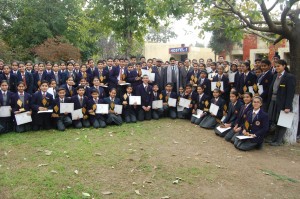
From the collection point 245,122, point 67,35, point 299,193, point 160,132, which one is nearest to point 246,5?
point 245,122

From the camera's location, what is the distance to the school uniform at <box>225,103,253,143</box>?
6828 millimetres

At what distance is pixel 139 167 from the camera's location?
5.27m

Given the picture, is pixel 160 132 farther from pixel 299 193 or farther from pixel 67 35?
pixel 67 35

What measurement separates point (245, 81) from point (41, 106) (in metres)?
5.45

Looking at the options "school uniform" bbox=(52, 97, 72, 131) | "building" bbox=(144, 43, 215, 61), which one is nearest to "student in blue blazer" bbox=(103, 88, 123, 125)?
"school uniform" bbox=(52, 97, 72, 131)

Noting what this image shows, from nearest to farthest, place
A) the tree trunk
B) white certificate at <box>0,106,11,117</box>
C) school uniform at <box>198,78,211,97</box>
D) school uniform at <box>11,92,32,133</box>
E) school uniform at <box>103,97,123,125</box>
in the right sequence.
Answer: the tree trunk → white certificate at <box>0,106,11,117</box> → school uniform at <box>11,92,32,133</box> → school uniform at <box>103,97,123,125</box> → school uniform at <box>198,78,211,97</box>

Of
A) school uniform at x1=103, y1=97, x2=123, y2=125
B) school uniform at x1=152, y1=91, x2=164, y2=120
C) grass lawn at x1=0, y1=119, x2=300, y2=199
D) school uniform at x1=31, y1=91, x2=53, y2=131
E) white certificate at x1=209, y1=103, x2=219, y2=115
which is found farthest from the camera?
school uniform at x1=152, y1=91, x2=164, y2=120

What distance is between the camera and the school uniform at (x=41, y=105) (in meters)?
7.85

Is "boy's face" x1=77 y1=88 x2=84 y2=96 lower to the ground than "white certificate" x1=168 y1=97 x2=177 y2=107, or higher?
higher

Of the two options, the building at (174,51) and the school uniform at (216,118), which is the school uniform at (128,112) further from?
the building at (174,51)

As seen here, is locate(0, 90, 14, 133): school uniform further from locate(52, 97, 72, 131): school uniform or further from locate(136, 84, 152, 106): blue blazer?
locate(136, 84, 152, 106): blue blazer

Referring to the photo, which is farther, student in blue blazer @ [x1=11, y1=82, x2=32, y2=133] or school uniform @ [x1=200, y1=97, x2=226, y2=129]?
school uniform @ [x1=200, y1=97, x2=226, y2=129]

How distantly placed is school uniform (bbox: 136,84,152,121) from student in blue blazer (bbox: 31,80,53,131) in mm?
2586

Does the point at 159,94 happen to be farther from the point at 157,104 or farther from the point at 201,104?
the point at 201,104
